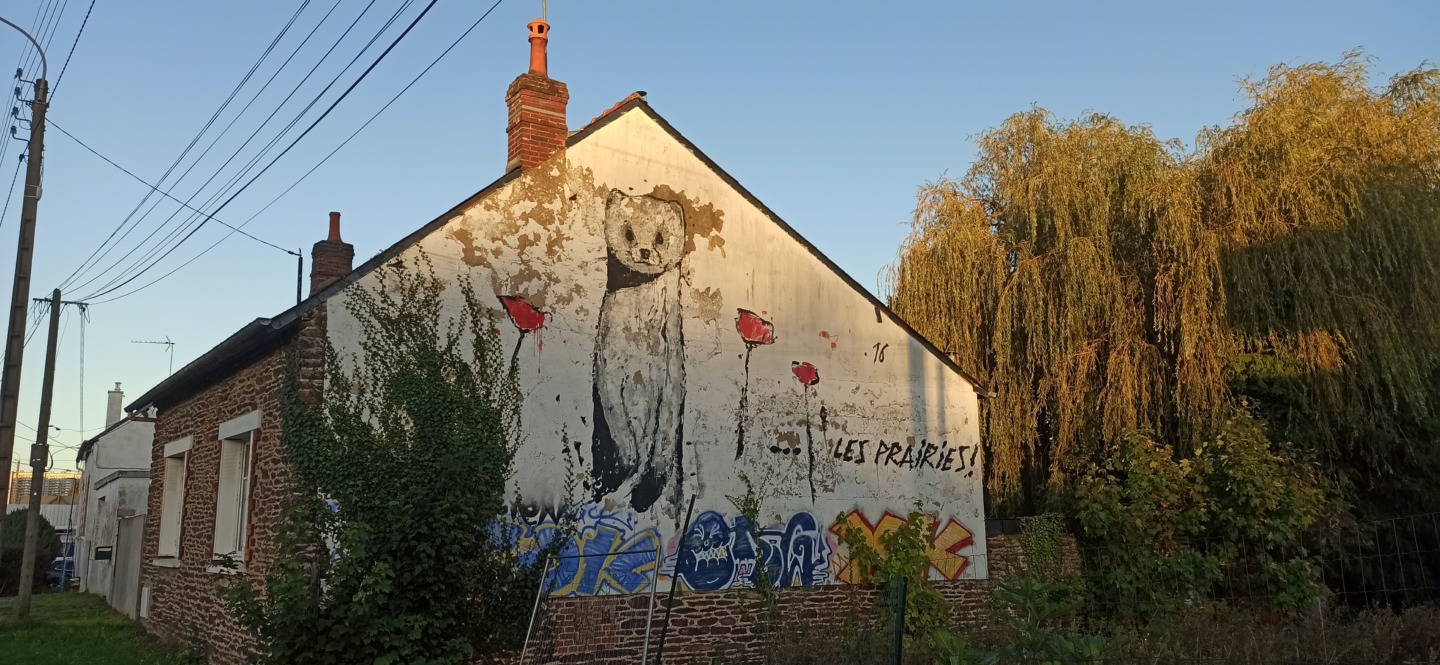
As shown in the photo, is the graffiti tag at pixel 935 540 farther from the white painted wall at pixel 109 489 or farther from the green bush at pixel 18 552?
the green bush at pixel 18 552

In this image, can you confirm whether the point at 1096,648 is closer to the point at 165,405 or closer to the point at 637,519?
the point at 637,519

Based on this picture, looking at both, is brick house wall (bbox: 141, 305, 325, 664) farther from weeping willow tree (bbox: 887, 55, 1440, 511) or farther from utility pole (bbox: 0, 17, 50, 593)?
weeping willow tree (bbox: 887, 55, 1440, 511)

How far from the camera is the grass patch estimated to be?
12.7 metres

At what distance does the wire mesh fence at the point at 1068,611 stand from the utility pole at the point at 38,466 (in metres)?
12.8

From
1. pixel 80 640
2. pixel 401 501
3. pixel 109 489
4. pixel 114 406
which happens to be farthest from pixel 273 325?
pixel 114 406

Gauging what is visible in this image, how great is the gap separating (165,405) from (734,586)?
396 inches

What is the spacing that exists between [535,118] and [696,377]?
12.5ft

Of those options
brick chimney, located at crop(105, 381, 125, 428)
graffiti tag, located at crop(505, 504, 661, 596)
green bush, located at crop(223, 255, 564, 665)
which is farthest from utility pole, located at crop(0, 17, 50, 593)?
brick chimney, located at crop(105, 381, 125, 428)

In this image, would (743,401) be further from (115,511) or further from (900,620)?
(115,511)

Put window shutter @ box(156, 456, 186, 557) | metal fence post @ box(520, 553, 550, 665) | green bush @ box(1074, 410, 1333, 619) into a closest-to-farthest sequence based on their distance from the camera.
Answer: metal fence post @ box(520, 553, 550, 665) < green bush @ box(1074, 410, 1333, 619) < window shutter @ box(156, 456, 186, 557)

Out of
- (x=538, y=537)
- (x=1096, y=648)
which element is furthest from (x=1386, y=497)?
(x=538, y=537)

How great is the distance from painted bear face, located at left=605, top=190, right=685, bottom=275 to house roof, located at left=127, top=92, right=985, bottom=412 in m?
0.95

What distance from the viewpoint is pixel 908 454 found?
14016mm

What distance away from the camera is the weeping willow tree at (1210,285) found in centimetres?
1348
